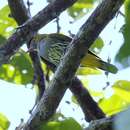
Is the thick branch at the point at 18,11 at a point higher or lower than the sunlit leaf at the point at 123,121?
higher

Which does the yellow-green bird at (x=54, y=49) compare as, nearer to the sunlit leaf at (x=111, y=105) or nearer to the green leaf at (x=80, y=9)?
the green leaf at (x=80, y=9)

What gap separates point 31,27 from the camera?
161 cm

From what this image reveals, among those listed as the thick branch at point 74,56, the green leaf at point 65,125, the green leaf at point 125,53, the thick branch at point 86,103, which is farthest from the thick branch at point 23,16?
the green leaf at point 125,53

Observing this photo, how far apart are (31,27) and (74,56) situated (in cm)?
77

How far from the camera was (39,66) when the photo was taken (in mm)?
1899

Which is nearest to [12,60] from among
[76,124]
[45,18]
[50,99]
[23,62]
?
[23,62]

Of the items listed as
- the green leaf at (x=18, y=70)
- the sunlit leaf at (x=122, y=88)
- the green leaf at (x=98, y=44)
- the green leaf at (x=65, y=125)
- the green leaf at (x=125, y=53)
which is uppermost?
the green leaf at (x=98, y=44)

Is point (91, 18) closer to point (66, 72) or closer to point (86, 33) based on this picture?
point (86, 33)

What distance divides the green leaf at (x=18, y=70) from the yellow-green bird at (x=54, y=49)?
1.02ft

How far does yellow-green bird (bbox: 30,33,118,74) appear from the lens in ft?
7.17

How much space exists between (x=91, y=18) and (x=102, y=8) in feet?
0.11

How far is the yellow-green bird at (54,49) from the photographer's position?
7.17 feet

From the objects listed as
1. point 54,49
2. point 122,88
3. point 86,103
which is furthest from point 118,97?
point 54,49

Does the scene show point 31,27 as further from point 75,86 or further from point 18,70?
point 75,86
